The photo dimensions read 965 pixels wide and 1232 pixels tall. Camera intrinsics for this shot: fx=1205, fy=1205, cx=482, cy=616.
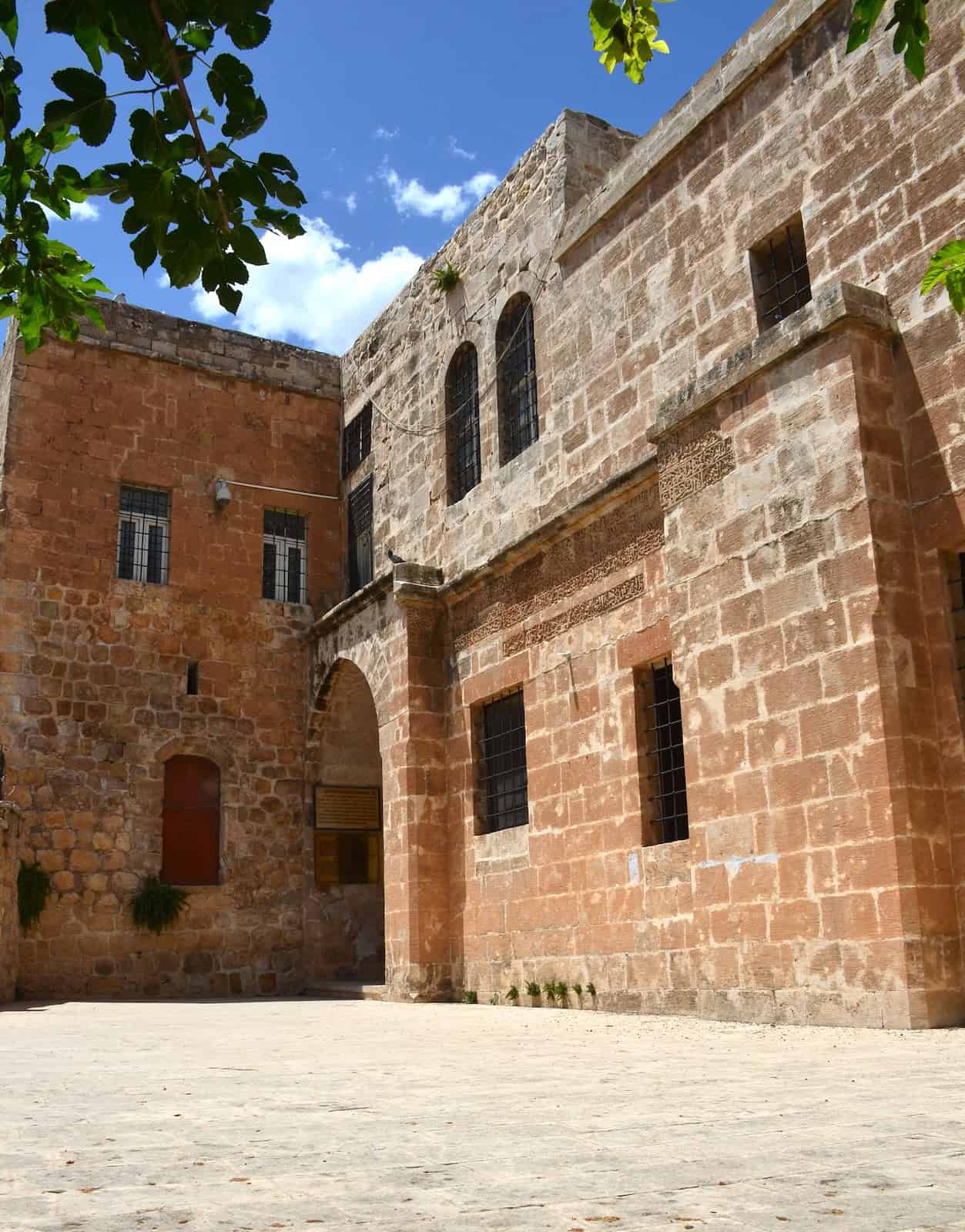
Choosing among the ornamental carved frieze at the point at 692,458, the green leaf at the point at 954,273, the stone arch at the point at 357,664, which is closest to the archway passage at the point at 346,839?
the stone arch at the point at 357,664

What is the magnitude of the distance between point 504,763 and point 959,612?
5129mm

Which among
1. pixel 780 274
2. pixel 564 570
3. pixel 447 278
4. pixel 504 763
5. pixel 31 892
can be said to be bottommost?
pixel 31 892

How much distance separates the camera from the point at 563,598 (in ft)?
33.2

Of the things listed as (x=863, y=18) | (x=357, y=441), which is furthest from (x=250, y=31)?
(x=357, y=441)

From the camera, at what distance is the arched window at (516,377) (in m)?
11.4

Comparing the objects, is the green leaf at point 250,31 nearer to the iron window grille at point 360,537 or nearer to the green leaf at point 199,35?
the green leaf at point 199,35

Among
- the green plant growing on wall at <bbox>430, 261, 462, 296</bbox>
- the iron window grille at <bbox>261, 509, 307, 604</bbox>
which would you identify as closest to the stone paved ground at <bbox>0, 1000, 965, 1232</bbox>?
the green plant growing on wall at <bbox>430, 261, 462, 296</bbox>

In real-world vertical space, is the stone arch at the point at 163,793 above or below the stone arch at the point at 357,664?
below

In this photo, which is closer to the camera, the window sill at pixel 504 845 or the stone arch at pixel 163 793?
the window sill at pixel 504 845

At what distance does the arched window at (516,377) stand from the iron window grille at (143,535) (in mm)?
4731

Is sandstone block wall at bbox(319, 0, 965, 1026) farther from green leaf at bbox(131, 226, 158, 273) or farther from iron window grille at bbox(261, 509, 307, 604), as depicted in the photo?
green leaf at bbox(131, 226, 158, 273)

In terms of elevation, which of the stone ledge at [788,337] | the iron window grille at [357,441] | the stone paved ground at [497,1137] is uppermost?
the iron window grille at [357,441]

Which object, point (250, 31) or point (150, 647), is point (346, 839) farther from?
point (250, 31)

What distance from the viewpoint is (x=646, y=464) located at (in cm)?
899
